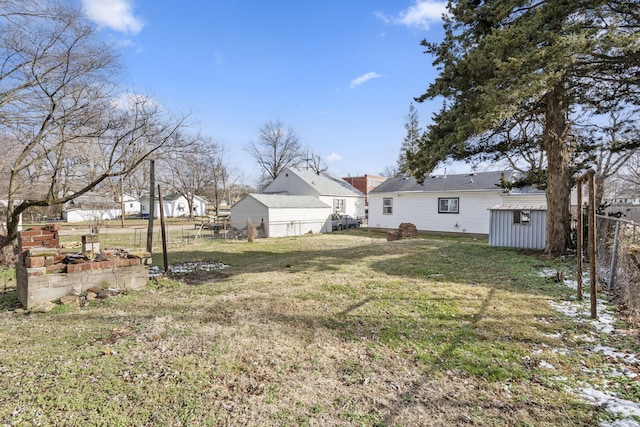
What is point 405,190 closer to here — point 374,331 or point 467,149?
point 467,149

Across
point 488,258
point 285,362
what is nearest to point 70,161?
point 285,362

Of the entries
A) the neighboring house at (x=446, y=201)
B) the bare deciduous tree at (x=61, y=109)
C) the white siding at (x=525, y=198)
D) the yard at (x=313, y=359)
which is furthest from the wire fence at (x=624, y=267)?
the white siding at (x=525, y=198)

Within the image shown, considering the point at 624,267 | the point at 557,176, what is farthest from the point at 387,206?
the point at 624,267

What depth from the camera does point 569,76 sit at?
815 centimetres

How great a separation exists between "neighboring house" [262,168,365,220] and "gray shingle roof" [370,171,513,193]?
4.48 meters

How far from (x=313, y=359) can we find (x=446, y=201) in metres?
19.3

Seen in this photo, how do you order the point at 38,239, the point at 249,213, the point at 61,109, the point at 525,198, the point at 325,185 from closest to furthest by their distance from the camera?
the point at 38,239 → the point at 61,109 → the point at 525,198 → the point at 249,213 → the point at 325,185

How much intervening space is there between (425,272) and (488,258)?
3.09 m

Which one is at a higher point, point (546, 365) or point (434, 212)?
point (434, 212)

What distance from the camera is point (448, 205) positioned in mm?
20531

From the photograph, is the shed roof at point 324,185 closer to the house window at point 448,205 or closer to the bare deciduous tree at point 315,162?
the house window at point 448,205

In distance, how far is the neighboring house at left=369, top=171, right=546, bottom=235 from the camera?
18922 millimetres

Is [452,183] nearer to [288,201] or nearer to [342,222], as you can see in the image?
[342,222]

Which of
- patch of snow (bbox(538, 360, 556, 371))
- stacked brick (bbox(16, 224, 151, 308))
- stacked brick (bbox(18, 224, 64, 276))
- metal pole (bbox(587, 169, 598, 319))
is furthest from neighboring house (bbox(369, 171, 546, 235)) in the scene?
stacked brick (bbox(18, 224, 64, 276))
